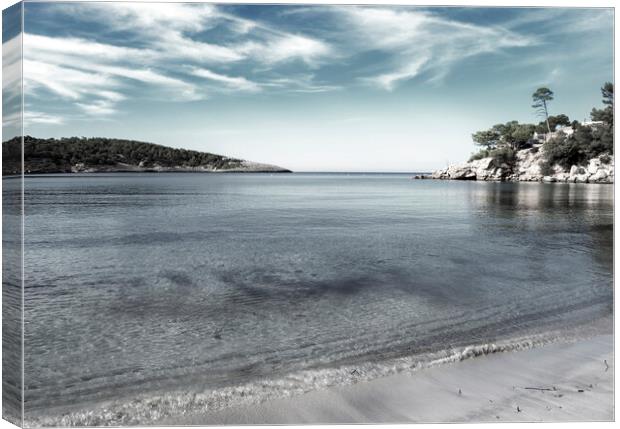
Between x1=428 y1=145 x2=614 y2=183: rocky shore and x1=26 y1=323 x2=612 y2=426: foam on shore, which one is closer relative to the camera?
x1=26 y1=323 x2=612 y2=426: foam on shore

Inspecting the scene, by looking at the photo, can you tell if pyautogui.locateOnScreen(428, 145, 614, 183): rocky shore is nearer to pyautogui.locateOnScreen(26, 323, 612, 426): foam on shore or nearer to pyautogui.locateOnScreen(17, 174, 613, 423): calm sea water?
pyautogui.locateOnScreen(17, 174, 613, 423): calm sea water

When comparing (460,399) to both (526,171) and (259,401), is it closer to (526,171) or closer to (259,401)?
(259,401)

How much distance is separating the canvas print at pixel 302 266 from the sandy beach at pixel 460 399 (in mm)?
12

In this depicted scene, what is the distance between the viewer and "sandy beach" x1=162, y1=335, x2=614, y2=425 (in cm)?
276

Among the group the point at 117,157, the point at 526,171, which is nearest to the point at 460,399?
the point at 117,157

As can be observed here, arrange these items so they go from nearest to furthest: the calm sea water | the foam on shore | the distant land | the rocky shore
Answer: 1. the foam on shore
2. the calm sea water
3. the distant land
4. the rocky shore

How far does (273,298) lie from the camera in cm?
536

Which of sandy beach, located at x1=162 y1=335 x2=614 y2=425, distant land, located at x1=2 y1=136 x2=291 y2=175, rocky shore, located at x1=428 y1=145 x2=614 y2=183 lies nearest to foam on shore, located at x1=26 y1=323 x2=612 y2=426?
sandy beach, located at x1=162 y1=335 x2=614 y2=425

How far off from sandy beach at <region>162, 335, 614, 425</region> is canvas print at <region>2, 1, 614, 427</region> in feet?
0.04

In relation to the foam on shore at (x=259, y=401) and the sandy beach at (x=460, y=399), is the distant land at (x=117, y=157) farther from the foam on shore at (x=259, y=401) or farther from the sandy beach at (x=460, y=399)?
the sandy beach at (x=460, y=399)

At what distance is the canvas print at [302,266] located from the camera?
289cm

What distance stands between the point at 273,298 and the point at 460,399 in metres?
2.84

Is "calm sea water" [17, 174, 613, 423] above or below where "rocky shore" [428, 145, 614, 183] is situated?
below

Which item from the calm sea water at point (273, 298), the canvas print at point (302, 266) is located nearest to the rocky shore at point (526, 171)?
the calm sea water at point (273, 298)
